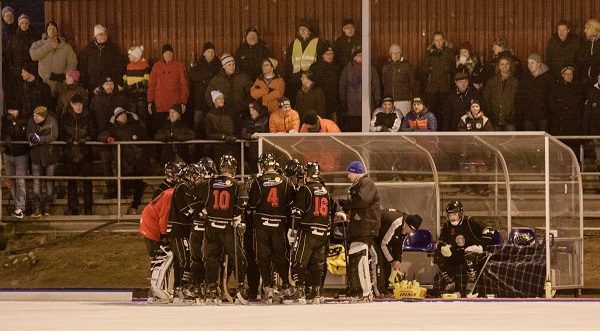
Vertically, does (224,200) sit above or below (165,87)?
below

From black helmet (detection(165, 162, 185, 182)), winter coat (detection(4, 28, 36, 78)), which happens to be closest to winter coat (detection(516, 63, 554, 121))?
black helmet (detection(165, 162, 185, 182))

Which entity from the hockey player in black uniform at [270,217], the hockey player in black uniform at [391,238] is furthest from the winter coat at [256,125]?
the hockey player in black uniform at [270,217]

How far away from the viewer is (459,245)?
76.8ft

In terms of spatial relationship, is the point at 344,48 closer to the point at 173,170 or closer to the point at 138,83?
the point at 138,83

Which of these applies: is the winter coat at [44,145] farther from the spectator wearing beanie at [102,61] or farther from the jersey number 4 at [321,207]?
the jersey number 4 at [321,207]

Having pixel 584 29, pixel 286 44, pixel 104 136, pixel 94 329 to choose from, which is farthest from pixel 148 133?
pixel 94 329

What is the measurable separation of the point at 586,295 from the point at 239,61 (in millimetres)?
6722

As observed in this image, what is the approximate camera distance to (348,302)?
73.3 feet

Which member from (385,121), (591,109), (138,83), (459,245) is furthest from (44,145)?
(591,109)

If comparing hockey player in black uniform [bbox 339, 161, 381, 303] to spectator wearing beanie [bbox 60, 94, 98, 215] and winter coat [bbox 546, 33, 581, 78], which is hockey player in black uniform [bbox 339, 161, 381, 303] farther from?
spectator wearing beanie [bbox 60, 94, 98, 215]

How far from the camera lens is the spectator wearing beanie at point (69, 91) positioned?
28641mm

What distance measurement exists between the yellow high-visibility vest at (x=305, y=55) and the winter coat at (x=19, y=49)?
14.0ft

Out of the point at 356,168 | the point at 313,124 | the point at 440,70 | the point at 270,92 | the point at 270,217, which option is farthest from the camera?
the point at 270,92

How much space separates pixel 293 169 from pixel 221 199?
97 centimetres
